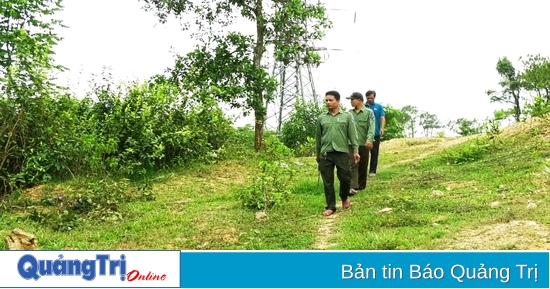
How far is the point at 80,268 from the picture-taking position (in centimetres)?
489

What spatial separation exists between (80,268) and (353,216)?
3.54 meters

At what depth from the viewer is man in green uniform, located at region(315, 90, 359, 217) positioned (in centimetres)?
741

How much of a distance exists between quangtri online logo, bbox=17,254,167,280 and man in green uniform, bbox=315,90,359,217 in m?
3.24

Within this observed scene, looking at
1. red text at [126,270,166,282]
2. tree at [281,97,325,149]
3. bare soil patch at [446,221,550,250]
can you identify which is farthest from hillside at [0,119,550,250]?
tree at [281,97,325,149]

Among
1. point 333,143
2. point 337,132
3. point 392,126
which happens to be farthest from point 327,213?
point 392,126

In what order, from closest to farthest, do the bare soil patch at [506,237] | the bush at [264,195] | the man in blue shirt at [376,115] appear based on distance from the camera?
the bare soil patch at [506,237] → the bush at [264,195] → the man in blue shirt at [376,115]

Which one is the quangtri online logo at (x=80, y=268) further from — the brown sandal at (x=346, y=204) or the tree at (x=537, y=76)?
the tree at (x=537, y=76)

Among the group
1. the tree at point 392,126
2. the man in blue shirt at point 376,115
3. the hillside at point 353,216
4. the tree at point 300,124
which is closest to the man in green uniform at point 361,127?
the hillside at point 353,216

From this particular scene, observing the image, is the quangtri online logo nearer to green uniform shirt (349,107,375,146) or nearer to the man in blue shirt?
green uniform shirt (349,107,375,146)

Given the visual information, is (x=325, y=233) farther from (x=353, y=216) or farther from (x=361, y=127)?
(x=361, y=127)

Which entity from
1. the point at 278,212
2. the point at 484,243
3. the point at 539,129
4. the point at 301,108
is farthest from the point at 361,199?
the point at 301,108

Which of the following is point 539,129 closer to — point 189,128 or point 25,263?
point 189,128

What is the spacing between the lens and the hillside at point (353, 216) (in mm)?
5719

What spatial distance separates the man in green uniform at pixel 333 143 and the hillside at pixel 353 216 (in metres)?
0.46
